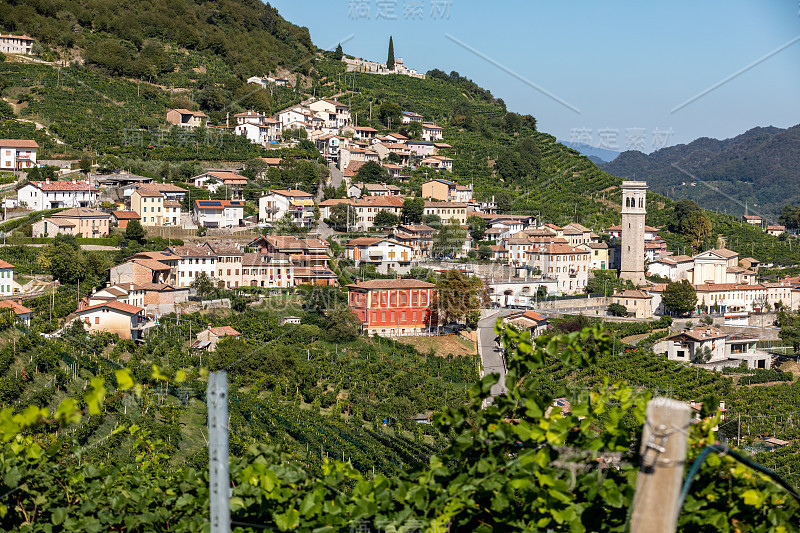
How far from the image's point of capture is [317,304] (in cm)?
2070

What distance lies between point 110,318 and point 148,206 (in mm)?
8143

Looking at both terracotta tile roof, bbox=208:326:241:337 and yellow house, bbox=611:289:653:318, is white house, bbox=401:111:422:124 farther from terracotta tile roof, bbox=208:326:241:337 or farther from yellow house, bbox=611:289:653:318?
terracotta tile roof, bbox=208:326:241:337

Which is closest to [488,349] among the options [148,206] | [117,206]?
[148,206]

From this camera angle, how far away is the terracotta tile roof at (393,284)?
68.6ft

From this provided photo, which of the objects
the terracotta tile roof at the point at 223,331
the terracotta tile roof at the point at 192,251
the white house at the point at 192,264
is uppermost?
the terracotta tile roof at the point at 192,251

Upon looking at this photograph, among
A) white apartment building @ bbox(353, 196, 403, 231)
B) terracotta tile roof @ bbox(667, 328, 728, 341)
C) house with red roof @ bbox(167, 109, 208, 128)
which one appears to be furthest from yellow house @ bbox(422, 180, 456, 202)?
terracotta tile roof @ bbox(667, 328, 728, 341)

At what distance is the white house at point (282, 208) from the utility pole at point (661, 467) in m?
25.7

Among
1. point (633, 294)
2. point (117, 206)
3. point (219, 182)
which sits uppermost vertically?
point (219, 182)

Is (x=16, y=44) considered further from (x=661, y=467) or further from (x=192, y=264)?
(x=661, y=467)

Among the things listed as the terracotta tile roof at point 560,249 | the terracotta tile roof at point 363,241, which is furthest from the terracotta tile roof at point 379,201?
the terracotta tile roof at point 560,249

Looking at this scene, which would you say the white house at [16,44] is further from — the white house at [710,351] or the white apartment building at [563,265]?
the white house at [710,351]

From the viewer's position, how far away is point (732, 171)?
273 ft

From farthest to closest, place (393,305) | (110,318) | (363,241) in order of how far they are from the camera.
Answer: (363,241)
(393,305)
(110,318)

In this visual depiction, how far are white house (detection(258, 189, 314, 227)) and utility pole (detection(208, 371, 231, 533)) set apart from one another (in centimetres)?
2546
